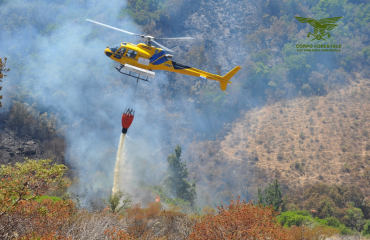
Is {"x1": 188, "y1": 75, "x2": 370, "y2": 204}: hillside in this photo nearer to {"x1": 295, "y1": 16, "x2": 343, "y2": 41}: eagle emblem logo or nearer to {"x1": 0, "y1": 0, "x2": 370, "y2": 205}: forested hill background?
{"x1": 0, "y1": 0, "x2": 370, "y2": 205}: forested hill background

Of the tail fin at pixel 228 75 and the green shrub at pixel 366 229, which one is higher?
the tail fin at pixel 228 75

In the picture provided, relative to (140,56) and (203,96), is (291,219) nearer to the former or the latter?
(140,56)

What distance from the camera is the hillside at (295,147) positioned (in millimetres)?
55938

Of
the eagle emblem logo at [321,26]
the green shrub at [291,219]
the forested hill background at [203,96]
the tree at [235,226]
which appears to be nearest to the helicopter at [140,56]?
the tree at [235,226]

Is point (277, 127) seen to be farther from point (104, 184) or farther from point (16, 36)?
point (16, 36)

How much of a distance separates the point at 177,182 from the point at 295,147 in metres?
26.9

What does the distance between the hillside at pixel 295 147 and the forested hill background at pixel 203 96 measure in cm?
22

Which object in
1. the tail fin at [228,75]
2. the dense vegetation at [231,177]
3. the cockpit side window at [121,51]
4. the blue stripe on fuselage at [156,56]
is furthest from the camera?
the tail fin at [228,75]

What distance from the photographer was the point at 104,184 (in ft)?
168

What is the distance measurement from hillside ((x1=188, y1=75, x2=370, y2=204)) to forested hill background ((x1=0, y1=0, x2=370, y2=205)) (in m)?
0.22

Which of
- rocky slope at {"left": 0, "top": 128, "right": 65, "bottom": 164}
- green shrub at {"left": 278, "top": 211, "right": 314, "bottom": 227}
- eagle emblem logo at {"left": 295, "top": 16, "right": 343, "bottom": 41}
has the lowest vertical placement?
green shrub at {"left": 278, "top": 211, "right": 314, "bottom": 227}

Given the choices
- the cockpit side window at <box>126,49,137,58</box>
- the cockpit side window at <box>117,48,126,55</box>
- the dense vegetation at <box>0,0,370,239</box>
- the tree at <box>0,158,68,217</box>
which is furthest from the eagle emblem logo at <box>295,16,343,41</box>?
the tree at <box>0,158,68,217</box>

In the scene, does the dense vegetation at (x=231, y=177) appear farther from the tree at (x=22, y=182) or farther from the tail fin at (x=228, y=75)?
the tail fin at (x=228, y=75)

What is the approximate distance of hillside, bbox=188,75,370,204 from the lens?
Result: 184 ft
